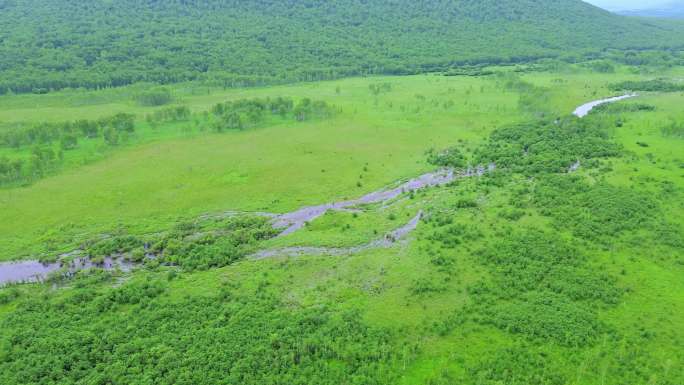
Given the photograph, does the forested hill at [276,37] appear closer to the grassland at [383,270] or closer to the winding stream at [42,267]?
the grassland at [383,270]

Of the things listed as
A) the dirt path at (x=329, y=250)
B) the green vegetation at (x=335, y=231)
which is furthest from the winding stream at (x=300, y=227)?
the green vegetation at (x=335, y=231)

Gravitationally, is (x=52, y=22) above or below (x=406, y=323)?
above

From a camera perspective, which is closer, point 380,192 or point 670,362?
point 670,362

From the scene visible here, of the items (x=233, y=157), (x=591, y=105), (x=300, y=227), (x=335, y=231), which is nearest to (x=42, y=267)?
(x=300, y=227)

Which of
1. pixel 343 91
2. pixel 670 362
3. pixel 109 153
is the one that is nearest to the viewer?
pixel 670 362

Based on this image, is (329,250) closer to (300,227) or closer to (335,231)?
(335,231)

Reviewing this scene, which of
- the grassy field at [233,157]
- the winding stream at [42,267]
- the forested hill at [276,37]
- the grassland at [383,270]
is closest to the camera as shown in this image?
the grassland at [383,270]

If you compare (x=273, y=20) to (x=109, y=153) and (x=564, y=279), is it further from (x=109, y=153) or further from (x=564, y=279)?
(x=564, y=279)

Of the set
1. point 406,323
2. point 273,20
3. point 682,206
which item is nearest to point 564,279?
point 406,323

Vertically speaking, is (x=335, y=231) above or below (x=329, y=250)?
above
